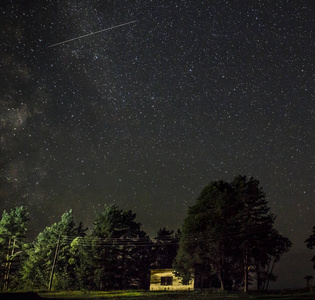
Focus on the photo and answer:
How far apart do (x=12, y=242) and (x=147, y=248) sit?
87.4 ft

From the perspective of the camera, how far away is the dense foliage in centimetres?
3691

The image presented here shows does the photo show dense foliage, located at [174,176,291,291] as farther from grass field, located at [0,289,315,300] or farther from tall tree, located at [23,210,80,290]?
tall tree, located at [23,210,80,290]

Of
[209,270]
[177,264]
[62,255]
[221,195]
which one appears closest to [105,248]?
[62,255]

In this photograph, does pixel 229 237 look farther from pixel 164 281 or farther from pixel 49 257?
pixel 49 257

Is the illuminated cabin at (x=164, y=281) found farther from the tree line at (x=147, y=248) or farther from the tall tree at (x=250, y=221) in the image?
the tall tree at (x=250, y=221)

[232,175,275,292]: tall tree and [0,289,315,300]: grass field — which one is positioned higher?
[232,175,275,292]: tall tree

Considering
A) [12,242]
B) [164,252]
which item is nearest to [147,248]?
[164,252]

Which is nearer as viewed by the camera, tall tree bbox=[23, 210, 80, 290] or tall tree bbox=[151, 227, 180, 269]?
tall tree bbox=[23, 210, 80, 290]

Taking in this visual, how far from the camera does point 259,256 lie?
121ft

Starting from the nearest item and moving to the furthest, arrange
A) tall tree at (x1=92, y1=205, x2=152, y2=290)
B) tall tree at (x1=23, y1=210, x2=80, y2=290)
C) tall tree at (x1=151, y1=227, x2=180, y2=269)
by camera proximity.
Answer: tall tree at (x1=92, y1=205, x2=152, y2=290) < tall tree at (x1=23, y1=210, x2=80, y2=290) < tall tree at (x1=151, y1=227, x2=180, y2=269)

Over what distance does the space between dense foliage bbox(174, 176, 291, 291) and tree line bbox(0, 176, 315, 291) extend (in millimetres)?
120

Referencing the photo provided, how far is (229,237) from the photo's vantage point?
37344 millimetres

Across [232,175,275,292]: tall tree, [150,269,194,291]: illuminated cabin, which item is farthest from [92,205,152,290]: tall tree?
[232,175,275,292]: tall tree

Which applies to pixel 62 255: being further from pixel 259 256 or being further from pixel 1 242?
pixel 259 256
